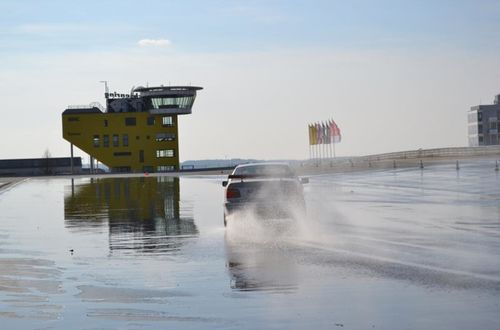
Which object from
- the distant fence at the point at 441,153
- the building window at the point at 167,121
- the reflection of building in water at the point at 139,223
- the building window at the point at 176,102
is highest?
the building window at the point at 176,102

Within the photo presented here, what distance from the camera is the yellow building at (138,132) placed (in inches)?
5044

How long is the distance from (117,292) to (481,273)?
4605 mm

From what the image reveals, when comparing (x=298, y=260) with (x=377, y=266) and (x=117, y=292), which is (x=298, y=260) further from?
(x=117, y=292)

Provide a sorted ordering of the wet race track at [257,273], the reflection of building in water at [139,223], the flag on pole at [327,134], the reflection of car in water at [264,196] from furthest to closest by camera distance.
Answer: the flag on pole at [327,134], the reflection of car in water at [264,196], the reflection of building in water at [139,223], the wet race track at [257,273]

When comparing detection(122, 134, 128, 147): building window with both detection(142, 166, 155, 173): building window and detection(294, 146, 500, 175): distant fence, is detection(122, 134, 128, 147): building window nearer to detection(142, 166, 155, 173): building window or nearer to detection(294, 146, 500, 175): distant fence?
detection(142, 166, 155, 173): building window

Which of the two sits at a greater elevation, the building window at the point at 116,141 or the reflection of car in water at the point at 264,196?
the building window at the point at 116,141

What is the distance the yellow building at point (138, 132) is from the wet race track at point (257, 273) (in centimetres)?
10667

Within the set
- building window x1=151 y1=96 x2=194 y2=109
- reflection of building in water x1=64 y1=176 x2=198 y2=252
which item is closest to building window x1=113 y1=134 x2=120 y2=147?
building window x1=151 y1=96 x2=194 y2=109

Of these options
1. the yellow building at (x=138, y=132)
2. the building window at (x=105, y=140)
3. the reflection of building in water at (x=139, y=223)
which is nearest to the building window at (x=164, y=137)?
the yellow building at (x=138, y=132)

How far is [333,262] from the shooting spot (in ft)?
40.5

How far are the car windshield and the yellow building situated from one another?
106975 mm

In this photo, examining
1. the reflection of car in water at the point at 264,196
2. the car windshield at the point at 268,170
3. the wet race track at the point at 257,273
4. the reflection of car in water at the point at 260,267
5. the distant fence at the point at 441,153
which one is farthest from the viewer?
the distant fence at the point at 441,153

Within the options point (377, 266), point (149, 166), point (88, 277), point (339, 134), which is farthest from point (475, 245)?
point (149, 166)

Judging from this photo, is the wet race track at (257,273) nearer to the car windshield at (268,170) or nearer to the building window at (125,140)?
the car windshield at (268,170)
